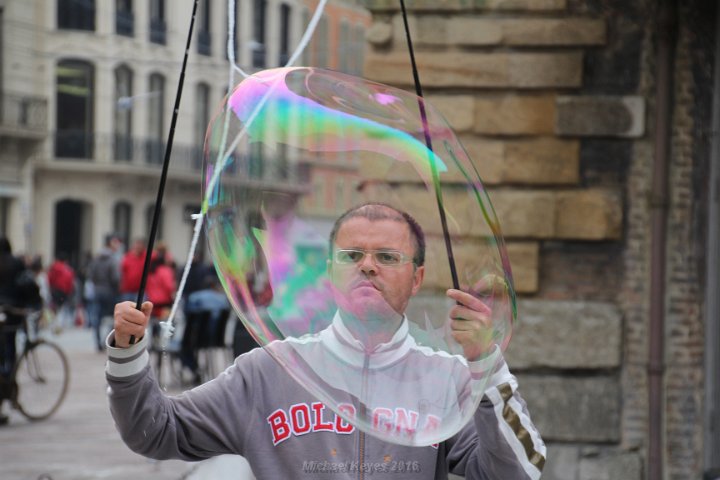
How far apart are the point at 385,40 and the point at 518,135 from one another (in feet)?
3.17

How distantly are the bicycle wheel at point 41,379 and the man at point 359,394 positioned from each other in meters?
7.93

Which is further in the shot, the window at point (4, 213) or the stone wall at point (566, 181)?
the window at point (4, 213)

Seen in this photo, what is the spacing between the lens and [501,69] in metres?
7.15

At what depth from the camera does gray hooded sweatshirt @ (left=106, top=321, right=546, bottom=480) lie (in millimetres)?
2676

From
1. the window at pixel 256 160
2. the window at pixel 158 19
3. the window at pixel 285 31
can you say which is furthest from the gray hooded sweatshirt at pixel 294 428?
the window at pixel 158 19

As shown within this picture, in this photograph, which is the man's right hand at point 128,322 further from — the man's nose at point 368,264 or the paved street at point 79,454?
the paved street at point 79,454

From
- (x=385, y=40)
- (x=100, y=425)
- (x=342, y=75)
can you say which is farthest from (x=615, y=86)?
(x=100, y=425)

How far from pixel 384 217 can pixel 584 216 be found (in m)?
4.57

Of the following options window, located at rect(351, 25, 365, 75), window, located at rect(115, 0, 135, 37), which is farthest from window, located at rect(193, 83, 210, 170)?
window, located at rect(351, 25, 365, 75)

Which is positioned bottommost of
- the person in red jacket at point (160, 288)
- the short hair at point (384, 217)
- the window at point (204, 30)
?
the person in red jacket at point (160, 288)

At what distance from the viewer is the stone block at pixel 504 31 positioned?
710cm

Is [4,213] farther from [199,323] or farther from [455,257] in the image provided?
[455,257]

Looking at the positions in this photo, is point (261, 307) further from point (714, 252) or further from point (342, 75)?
point (714, 252)

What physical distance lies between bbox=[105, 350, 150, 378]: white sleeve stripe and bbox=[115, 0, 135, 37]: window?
18684 millimetres
